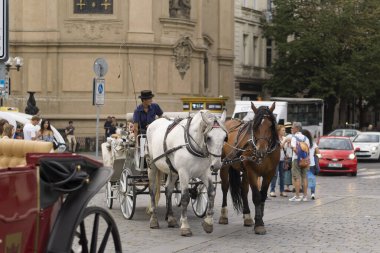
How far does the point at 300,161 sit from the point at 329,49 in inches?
1535

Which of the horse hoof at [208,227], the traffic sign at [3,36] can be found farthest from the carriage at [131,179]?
the traffic sign at [3,36]

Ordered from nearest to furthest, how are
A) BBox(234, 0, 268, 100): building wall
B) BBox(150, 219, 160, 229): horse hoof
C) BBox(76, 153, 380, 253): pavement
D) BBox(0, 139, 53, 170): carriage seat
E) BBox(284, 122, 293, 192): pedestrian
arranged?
1. BBox(0, 139, 53, 170): carriage seat
2. BBox(76, 153, 380, 253): pavement
3. BBox(150, 219, 160, 229): horse hoof
4. BBox(284, 122, 293, 192): pedestrian
5. BBox(234, 0, 268, 100): building wall

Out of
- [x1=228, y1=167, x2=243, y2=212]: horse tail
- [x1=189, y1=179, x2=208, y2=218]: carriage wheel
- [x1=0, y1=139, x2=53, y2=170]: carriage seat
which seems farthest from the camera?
[x1=189, y1=179, x2=208, y2=218]: carriage wheel

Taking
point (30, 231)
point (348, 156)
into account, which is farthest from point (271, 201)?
point (30, 231)

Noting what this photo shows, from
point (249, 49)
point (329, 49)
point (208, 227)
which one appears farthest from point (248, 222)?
point (249, 49)

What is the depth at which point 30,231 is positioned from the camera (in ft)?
23.6

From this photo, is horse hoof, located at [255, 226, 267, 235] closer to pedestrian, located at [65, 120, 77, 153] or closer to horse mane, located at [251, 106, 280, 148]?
horse mane, located at [251, 106, 280, 148]

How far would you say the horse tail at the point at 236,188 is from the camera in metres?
15.5

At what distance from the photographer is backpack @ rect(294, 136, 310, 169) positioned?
20.5 meters

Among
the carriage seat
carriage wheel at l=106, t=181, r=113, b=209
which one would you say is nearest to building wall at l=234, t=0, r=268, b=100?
carriage wheel at l=106, t=181, r=113, b=209

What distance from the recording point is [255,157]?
47.7ft

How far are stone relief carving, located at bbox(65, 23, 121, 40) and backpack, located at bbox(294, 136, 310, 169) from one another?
84.9 feet

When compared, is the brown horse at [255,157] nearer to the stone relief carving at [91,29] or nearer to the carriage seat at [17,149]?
the carriage seat at [17,149]

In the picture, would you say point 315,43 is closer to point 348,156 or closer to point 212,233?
point 348,156
